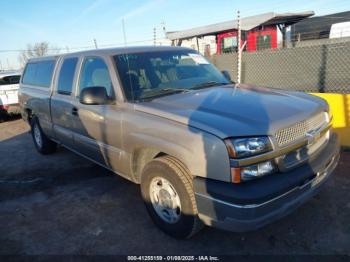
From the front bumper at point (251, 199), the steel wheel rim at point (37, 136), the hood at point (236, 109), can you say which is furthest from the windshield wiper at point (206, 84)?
the steel wheel rim at point (37, 136)

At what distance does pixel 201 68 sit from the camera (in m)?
4.16

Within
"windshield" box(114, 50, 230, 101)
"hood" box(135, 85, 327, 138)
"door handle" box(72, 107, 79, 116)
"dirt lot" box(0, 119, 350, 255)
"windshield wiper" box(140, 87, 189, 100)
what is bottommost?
"dirt lot" box(0, 119, 350, 255)

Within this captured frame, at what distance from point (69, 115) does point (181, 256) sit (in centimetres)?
266

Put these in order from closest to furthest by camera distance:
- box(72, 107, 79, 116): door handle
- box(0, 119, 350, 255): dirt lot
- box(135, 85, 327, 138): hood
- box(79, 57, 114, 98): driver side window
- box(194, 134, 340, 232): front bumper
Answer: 1. box(194, 134, 340, 232): front bumper
2. box(135, 85, 327, 138): hood
3. box(0, 119, 350, 255): dirt lot
4. box(79, 57, 114, 98): driver side window
5. box(72, 107, 79, 116): door handle

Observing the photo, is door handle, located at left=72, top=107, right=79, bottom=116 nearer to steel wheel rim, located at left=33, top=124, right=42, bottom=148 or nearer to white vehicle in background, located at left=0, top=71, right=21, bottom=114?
steel wheel rim, located at left=33, top=124, right=42, bottom=148

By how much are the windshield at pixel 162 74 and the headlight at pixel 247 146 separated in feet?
4.28

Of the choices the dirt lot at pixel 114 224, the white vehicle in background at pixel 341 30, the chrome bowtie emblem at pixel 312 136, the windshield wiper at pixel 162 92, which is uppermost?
the white vehicle in background at pixel 341 30

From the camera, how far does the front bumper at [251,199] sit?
2352 mm

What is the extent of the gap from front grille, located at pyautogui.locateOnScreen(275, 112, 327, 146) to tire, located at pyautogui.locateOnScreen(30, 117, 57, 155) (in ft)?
15.8

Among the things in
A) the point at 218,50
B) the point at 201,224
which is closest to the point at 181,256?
the point at 201,224

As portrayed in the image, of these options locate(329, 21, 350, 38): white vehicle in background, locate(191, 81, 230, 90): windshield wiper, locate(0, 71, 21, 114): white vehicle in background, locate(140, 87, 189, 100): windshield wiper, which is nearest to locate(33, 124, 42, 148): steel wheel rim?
locate(140, 87, 189, 100): windshield wiper

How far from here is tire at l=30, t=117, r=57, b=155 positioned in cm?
607

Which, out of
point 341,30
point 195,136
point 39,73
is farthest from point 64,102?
point 341,30

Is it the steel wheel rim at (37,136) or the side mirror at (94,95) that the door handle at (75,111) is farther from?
the steel wheel rim at (37,136)
